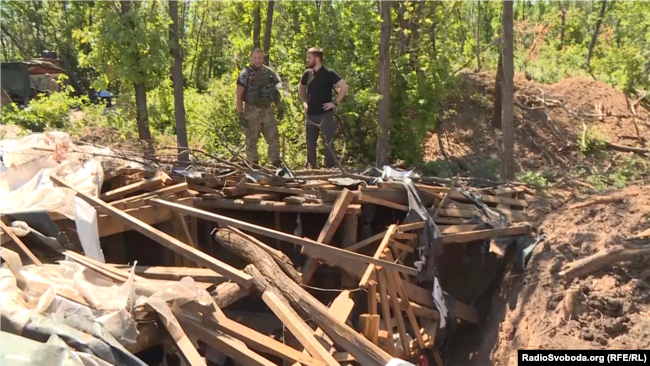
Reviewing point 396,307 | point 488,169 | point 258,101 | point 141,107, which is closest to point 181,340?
point 396,307

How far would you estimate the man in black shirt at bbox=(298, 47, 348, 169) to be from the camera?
7.43 m

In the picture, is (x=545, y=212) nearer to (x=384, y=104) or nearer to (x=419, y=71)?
(x=384, y=104)

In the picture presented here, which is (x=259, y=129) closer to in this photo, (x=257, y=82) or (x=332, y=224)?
(x=257, y=82)

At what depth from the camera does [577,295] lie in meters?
4.26

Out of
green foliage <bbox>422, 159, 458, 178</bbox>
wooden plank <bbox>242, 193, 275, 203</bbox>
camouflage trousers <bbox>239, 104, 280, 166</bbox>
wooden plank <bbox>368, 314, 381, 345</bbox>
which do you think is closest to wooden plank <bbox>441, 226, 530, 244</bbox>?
wooden plank <bbox>368, 314, 381, 345</bbox>

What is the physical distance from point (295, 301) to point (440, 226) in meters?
2.03

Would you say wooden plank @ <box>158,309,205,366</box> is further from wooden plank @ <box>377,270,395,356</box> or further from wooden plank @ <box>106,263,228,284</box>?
wooden plank @ <box>377,270,395,356</box>

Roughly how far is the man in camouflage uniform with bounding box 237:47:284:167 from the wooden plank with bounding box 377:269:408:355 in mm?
3100

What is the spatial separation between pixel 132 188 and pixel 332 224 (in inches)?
84.3

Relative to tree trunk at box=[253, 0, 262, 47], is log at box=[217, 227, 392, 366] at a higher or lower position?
lower

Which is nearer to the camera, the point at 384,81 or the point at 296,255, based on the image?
the point at 296,255

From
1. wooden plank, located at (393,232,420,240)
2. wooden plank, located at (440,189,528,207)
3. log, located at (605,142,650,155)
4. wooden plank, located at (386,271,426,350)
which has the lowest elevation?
wooden plank, located at (386,271,426,350)

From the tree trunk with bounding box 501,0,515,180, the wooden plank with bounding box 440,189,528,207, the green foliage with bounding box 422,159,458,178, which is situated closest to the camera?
the wooden plank with bounding box 440,189,528,207

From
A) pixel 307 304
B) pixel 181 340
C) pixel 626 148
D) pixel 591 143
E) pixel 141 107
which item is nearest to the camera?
pixel 181 340
